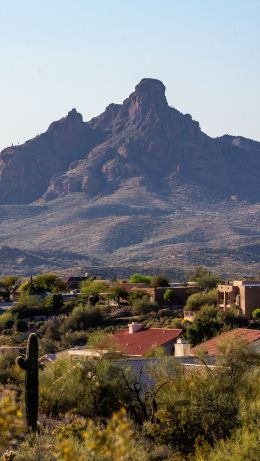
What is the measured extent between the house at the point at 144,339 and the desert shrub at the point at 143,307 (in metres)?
8.90

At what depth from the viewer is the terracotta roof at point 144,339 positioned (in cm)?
4488

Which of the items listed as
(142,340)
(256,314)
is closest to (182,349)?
(142,340)

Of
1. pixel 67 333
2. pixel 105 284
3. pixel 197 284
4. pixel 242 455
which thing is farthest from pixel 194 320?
pixel 242 455

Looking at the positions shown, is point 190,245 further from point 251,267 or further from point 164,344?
point 164,344

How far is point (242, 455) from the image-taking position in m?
19.4

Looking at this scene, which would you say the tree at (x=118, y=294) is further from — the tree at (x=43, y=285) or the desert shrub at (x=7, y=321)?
the desert shrub at (x=7, y=321)

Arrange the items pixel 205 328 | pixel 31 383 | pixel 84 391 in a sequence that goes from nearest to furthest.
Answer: pixel 31 383 → pixel 84 391 → pixel 205 328

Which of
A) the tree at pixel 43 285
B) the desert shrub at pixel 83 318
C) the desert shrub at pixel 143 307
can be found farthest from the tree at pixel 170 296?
the tree at pixel 43 285

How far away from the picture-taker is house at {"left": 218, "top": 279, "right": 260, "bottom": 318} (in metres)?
56.8

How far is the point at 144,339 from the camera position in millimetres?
48156

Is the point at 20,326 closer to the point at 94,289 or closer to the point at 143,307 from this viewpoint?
the point at 143,307

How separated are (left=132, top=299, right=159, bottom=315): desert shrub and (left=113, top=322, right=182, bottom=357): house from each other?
890 cm

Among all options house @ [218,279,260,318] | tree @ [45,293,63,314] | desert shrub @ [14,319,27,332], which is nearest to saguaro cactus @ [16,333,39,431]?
house @ [218,279,260,318]

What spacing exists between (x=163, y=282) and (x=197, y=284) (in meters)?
3.85
